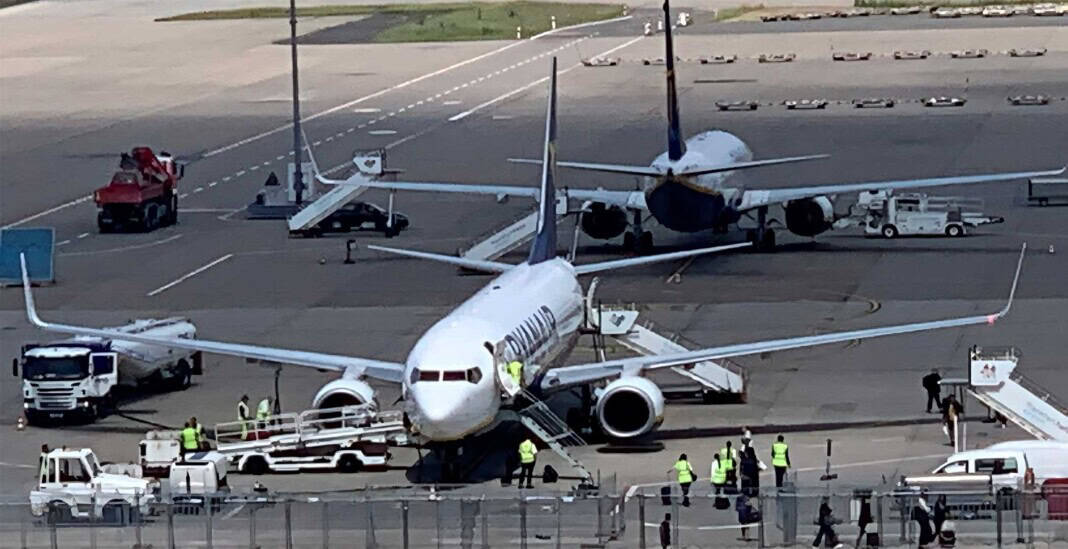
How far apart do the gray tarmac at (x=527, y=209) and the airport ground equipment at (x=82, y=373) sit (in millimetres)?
697

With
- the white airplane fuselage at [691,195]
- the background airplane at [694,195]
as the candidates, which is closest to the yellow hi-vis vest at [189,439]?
the background airplane at [694,195]

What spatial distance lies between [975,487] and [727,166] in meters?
36.5

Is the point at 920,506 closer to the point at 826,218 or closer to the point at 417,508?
the point at 417,508

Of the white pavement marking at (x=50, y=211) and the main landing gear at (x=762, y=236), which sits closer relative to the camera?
the main landing gear at (x=762, y=236)

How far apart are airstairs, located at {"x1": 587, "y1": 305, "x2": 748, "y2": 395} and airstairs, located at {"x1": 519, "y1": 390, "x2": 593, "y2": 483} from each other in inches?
241

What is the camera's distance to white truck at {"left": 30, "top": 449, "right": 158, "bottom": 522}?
46438mm

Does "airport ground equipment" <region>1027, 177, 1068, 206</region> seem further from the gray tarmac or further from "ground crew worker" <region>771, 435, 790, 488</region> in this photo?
"ground crew worker" <region>771, 435, 790, 488</region>

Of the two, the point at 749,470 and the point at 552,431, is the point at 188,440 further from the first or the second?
the point at 749,470

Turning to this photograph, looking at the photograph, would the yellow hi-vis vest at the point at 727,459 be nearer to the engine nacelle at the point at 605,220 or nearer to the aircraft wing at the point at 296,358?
the aircraft wing at the point at 296,358

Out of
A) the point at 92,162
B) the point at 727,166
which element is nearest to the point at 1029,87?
the point at 92,162

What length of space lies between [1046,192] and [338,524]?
56.6m

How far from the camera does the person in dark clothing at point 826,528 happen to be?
43438 millimetres

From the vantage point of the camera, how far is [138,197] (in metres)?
94.6

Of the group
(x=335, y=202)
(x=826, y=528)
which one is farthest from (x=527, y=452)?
(x=335, y=202)
